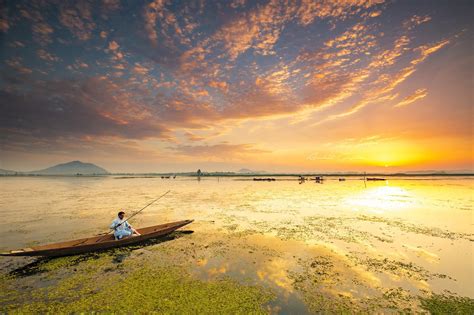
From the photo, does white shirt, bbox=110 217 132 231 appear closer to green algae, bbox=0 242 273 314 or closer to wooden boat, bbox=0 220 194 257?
wooden boat, bbox=0 220 194 257

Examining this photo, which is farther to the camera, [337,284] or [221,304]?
[337,284]

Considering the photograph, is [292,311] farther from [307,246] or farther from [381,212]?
[381,212]

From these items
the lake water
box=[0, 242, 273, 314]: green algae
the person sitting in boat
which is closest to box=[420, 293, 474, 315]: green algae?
the lake water

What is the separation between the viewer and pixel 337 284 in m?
9.01

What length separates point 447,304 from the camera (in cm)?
753

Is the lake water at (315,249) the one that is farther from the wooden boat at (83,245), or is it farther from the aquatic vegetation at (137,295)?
the wooden boat at (83,245)

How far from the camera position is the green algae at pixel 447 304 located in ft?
23.6

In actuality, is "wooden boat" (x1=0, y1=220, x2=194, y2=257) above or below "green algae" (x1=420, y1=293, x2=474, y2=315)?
above

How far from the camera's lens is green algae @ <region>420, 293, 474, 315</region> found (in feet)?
23.6

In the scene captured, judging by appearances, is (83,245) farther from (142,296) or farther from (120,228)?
(142,296)

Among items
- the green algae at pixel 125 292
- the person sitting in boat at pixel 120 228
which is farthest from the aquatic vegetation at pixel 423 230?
the person sitting in boat at pixel 120 228

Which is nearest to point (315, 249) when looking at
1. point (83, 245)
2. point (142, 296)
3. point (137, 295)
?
point (142, 296)

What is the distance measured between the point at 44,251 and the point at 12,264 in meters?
1.75

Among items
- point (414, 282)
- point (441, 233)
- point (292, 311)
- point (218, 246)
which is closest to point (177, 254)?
point (218, 246)
